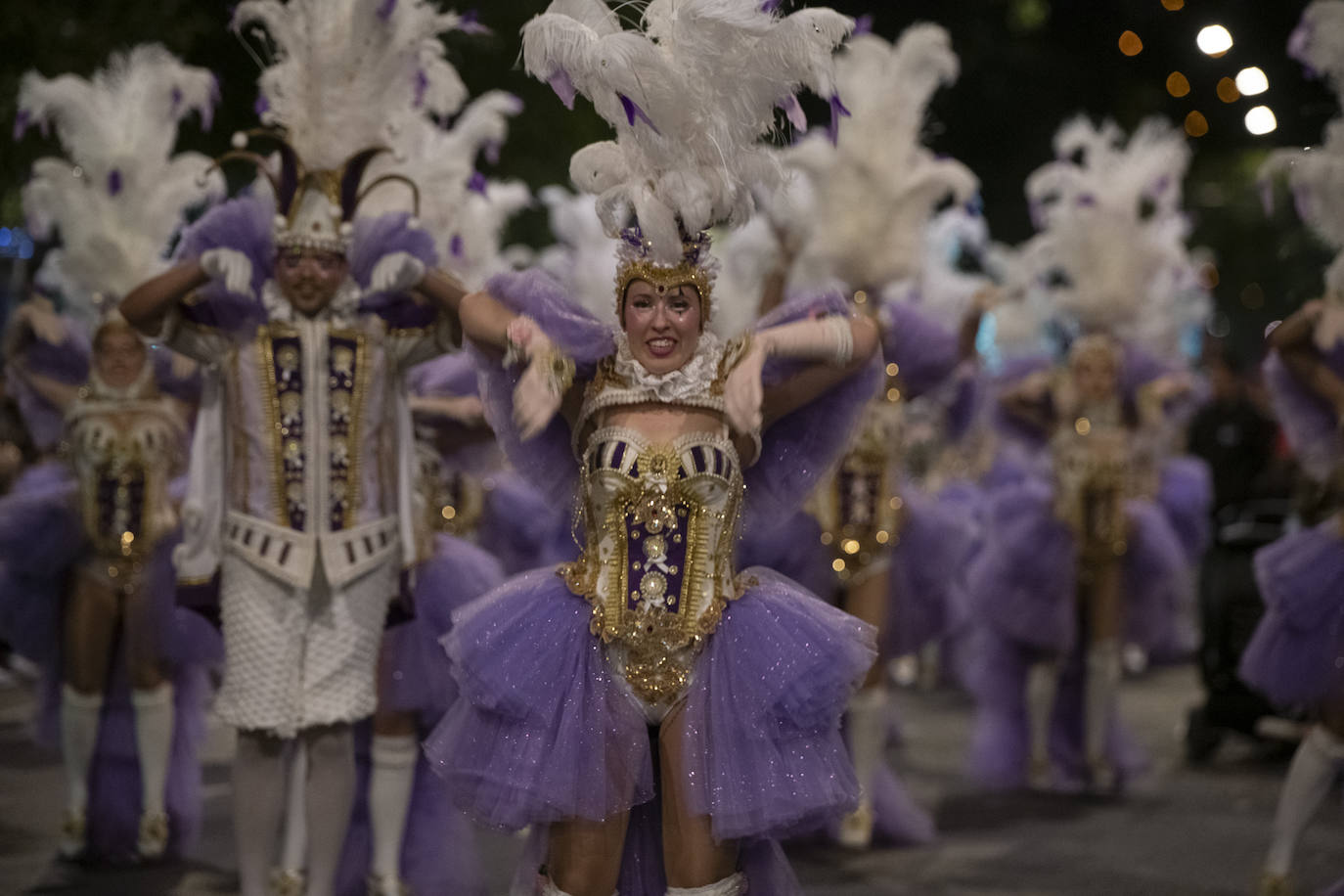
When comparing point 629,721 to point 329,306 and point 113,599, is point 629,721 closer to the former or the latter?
point 329,306

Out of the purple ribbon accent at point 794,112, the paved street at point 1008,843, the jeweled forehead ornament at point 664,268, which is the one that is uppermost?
the purple ribbon accent at point 794,112

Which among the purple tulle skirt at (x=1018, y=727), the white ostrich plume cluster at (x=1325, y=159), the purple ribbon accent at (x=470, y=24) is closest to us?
the purple ribbon accent at (x=470, y=24)

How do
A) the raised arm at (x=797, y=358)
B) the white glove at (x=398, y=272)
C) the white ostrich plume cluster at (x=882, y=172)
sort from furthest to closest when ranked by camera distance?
1. the white ostrich plume cluster at (x=882, y=172)
2. the white glove at (x=398, y=272)
3. the raised arm at (x=797, y=358)

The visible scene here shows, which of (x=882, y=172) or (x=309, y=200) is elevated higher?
(x=882, y=172)

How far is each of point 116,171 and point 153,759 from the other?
2129 millimetres

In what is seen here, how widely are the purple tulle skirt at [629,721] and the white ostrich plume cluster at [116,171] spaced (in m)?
2.87

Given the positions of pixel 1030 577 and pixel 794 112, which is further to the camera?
pixel 1030 577

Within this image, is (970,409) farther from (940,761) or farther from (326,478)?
(326,478)

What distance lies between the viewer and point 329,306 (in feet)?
14.8

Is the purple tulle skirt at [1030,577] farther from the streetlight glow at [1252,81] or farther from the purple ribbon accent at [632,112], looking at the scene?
the purple ribbon accent at [632,112]

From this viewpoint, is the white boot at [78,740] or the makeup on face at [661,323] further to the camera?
the white boot at [78,740]

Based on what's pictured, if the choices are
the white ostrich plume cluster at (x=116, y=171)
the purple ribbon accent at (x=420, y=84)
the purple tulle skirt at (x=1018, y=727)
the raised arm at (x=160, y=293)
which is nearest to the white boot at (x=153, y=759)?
the white ostrich plume cluster at (x=116, y=171)

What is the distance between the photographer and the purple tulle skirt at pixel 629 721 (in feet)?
10.8

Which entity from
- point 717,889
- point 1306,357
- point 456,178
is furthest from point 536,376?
point 1306,357
